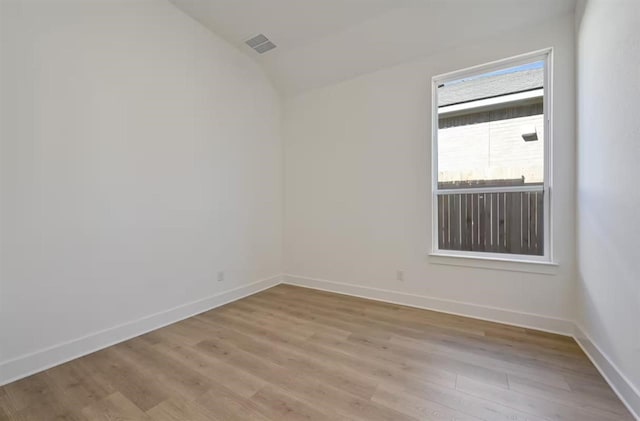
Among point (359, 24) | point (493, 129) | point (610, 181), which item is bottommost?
point (610, 181)

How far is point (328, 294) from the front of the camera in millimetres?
3520

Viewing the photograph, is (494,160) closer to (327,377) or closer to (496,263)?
(496,263)

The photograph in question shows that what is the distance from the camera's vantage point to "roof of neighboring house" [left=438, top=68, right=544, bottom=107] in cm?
256

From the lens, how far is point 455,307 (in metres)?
2.78

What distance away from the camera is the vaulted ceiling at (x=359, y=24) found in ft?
8.04

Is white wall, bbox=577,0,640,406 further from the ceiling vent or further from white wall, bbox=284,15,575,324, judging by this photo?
the ceiling vent

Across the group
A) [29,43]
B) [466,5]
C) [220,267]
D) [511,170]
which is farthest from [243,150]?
[511,170]

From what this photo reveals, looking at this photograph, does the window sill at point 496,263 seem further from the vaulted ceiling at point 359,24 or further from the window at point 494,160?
the vaulted ceiling at point 359,24

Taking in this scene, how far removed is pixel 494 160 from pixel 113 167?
3616 millimetres

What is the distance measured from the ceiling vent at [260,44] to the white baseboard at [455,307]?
310 cm

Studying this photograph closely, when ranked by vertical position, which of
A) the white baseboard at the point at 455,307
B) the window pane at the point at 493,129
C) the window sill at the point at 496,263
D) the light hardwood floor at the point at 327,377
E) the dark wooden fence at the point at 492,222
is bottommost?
the light hardwood floor at the point at 327,377

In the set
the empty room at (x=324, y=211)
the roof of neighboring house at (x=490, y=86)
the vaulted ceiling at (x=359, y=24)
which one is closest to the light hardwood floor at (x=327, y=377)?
the empty room at (x=324, y=211)

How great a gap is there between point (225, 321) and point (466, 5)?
3.81 metres

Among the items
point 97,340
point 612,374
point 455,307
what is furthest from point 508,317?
point 97,340
